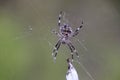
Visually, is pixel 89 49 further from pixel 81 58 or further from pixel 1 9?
pixel 1 9

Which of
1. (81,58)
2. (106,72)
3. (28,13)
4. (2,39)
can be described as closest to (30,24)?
(28,13)

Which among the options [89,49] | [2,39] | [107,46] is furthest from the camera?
[107,46]

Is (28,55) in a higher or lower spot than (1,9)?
lower

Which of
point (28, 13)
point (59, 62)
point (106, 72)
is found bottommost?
point (106, 72)

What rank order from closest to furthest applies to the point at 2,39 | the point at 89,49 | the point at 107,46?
the point at 2,39 < the point at 89,49 < the point at 107,46

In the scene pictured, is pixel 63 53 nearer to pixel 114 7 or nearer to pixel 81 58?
pixel 81 58

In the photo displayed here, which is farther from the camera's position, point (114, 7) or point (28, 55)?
point (114, 7)
